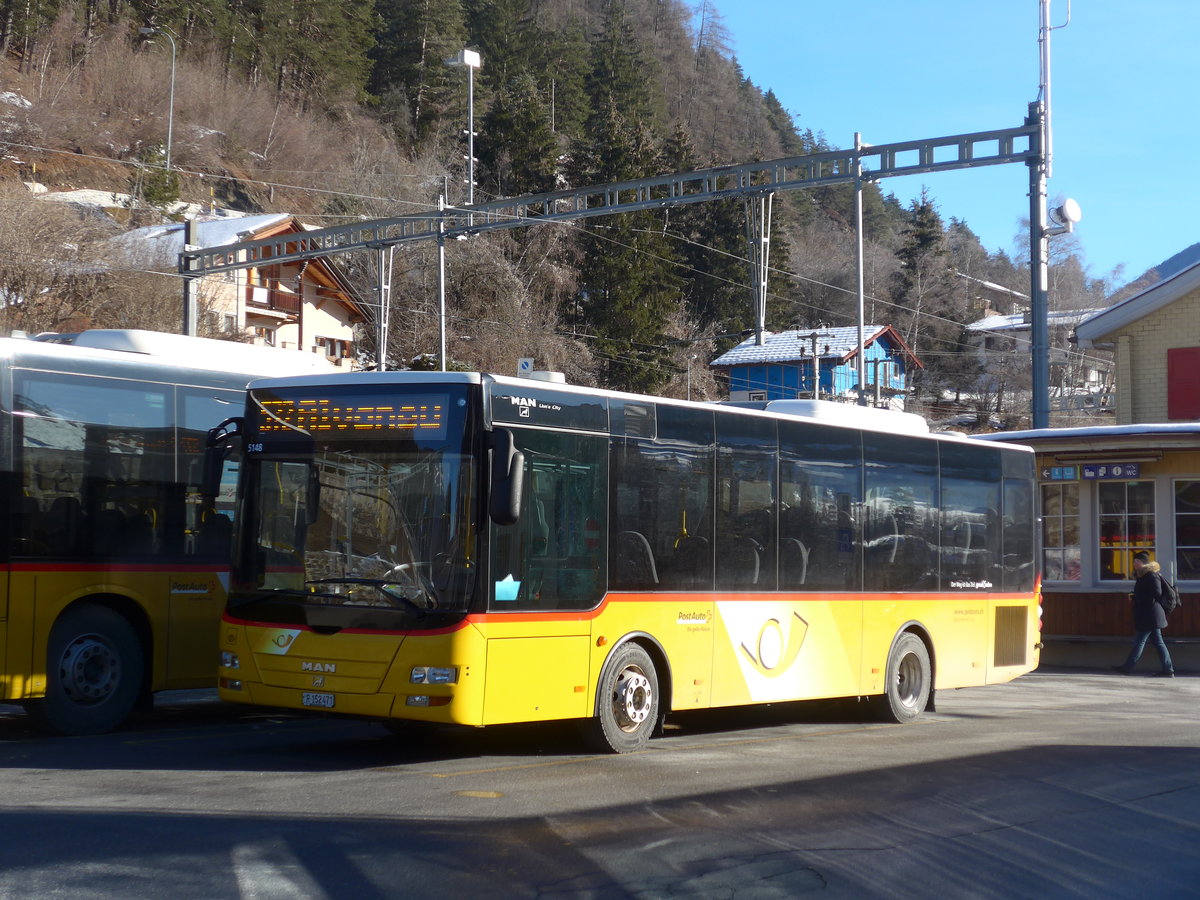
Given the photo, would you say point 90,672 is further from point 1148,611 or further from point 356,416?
point 1148,611

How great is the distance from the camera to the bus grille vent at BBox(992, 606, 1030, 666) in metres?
15.9

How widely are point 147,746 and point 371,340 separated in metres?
54.6

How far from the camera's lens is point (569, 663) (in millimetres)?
10195

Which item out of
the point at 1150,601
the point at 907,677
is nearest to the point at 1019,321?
the point at 1150,601

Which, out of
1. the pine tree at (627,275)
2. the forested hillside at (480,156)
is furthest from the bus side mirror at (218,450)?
the pine tree at (627,275)

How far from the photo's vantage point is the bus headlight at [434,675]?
9320 mm

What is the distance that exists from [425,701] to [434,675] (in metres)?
0.20

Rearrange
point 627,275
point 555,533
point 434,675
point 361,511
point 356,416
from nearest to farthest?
1. point 434,675
2. point 361,511
3. point 356,416
4. point 555,533
5. point 627,275

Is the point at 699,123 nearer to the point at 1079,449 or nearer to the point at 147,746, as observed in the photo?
the point at 1079,449

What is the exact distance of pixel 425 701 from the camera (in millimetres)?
Answer: 9383

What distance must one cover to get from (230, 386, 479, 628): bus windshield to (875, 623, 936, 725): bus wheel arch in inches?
248

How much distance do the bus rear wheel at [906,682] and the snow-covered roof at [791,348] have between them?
165 feet

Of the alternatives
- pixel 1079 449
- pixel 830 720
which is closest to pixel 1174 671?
pixel 1079 449

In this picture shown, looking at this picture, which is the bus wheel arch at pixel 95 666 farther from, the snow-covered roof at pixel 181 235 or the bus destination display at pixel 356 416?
the snow-covered roof at pixel 181 235
